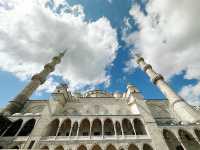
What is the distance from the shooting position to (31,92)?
29.6 m

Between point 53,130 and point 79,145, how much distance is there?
6390 millimetres

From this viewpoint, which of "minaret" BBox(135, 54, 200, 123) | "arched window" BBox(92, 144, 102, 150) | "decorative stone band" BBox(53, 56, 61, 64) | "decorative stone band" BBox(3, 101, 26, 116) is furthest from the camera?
"decorative stone band" BBox(53, 56, 61, 64)

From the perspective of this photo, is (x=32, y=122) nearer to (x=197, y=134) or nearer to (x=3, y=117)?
(x=3, y=117)

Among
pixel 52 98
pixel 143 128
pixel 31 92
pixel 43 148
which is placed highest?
pixel 31 92

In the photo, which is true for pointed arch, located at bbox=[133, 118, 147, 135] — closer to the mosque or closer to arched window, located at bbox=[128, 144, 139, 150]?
the mosque

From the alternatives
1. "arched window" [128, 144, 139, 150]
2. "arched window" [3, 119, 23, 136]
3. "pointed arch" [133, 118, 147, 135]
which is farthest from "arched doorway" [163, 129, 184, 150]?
"arched window" [3, 119, 23, 136]

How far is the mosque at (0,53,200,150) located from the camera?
60.4ft

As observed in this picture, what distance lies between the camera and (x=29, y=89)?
96.8 ft

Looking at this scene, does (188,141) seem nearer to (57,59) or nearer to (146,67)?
(146,67)

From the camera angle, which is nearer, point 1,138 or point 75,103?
point 1,138

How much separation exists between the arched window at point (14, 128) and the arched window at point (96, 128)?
37.4 feet

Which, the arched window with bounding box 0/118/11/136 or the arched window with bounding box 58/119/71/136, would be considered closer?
the arched window with bounding box 0/118/11/136

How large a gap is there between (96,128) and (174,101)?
15201 mm

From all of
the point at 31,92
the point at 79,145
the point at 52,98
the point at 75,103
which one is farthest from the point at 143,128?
the point at 31,92
